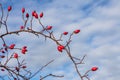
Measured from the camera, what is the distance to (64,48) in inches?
259

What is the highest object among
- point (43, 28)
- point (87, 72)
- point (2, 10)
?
point (2, 10)

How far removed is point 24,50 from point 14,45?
467mm

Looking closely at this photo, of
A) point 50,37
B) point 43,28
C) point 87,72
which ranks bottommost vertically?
point 87,72

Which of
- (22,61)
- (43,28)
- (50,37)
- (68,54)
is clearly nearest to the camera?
(68,54)

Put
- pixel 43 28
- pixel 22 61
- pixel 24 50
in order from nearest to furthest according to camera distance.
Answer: pixel 43 28 < pixel 24 50 < pixel 22 61

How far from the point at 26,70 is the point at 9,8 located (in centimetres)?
179

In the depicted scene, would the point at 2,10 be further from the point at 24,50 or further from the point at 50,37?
the point at 50,37

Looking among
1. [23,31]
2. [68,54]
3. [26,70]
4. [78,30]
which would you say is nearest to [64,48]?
[68,54]

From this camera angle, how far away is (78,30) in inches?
287

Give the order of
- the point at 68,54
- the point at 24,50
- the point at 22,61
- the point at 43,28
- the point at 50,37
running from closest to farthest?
the point at 68,54 < the point at 50,37 < the point at 43,28 < the point at 24,50 < the point at 22,61

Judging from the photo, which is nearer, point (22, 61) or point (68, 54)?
point (68, 54)

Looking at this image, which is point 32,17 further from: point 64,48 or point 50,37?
point 64,48

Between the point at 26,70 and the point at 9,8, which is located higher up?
the point at 9,8

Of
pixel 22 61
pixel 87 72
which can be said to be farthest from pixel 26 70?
pixel 87 72
